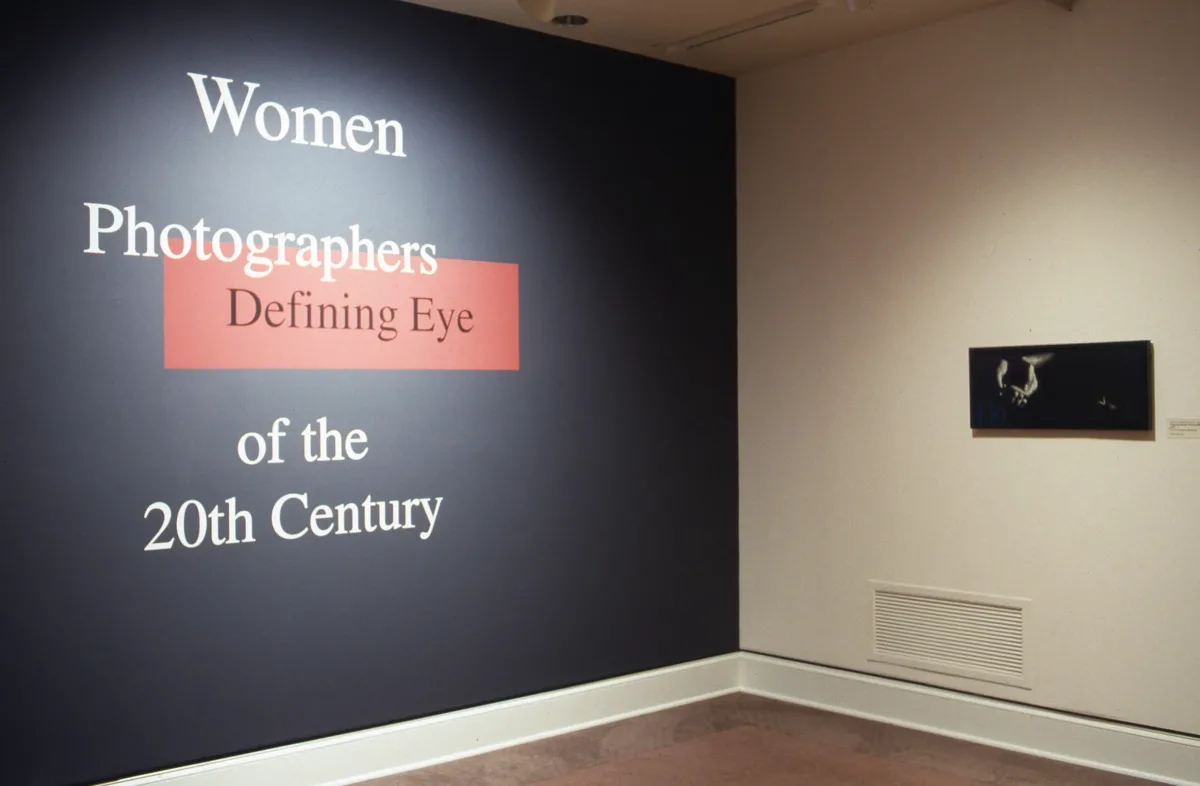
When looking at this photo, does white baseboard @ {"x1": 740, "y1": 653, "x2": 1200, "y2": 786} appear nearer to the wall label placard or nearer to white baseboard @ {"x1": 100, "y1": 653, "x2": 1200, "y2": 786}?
white baseboard @ {"x1": 100, "y1": 653, "x2": 1200, "y2": 786}

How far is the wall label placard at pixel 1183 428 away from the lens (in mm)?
3910

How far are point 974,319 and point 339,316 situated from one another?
2409mm

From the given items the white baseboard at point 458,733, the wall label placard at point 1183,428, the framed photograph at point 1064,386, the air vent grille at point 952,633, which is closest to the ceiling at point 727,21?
the framed photograph at point 1064,386

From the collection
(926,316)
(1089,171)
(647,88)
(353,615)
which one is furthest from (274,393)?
(1089,171)

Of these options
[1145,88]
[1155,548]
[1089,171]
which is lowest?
[1155,548]

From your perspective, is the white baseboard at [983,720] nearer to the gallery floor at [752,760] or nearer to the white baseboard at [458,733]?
the gallery floor at [752,760]

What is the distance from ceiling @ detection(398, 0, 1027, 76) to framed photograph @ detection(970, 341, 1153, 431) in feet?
4.41

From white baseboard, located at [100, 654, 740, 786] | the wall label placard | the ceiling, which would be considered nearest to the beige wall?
the wall label placard

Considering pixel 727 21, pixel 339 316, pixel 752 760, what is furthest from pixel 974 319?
pixel 339 316

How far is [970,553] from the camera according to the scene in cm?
452

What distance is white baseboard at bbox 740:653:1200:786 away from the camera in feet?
13.0

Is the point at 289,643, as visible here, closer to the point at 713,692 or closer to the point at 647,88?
the point at 713,692

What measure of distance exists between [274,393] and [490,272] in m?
0.99

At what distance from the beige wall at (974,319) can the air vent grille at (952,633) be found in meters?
0.05
